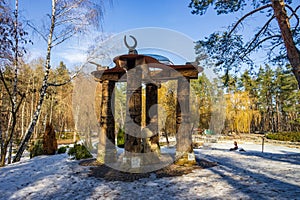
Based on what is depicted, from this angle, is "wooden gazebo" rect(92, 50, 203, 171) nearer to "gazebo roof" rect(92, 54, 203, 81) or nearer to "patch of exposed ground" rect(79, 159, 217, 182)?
"gazebo roof" rect(92, 54, 203, 81)

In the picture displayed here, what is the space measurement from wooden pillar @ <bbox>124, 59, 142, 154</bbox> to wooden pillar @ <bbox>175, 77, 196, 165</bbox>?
129 cm

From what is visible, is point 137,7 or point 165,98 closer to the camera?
point 137,7

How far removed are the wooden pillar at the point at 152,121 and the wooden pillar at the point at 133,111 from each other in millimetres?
1239

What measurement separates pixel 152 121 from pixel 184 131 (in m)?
1.46

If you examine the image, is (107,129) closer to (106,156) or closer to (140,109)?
(106,156)

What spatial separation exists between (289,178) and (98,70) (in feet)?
18.7

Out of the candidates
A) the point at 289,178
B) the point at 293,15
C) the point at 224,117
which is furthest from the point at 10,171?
the point at 224,117

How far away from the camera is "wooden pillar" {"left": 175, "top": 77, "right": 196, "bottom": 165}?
5387 mm

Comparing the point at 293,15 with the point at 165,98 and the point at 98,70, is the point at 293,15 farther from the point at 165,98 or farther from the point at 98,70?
the point at 165,98

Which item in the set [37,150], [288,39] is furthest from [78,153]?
[288,39]

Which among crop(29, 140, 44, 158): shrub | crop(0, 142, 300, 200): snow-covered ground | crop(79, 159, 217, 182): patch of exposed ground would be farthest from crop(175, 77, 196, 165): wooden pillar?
crop(29, 140, 44, 158): shrub

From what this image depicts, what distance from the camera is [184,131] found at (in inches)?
213

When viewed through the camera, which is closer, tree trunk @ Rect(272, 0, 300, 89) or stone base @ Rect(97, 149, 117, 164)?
tree trunk @ Rect(272, 0, 300, 89)

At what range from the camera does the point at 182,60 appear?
6.01 meters
